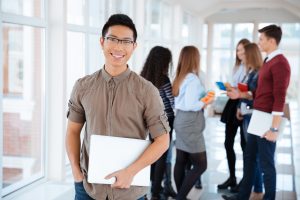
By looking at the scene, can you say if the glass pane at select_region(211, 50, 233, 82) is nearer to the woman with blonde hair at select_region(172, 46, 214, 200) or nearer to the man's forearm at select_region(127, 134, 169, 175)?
the woman with blonde hair at select_region(172, 46, 214, 200)

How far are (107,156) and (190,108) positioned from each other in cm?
207

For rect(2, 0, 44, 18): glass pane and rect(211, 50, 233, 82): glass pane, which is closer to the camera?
rect(2, 0, 44, 18): glass pane

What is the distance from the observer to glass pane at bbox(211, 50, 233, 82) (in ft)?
40.2

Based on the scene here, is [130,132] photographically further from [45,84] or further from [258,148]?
[258,148]

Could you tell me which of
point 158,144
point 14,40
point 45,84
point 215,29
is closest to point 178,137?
point 45,84

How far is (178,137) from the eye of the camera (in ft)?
12.3

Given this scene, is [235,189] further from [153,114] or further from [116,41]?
[116,41]

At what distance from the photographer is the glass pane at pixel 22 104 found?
111 inches

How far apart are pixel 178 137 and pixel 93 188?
2111mm

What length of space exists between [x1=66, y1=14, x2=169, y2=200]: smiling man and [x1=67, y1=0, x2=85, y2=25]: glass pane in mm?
1966

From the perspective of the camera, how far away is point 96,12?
4.13 m

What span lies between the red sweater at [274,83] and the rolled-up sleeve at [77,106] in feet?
6.70

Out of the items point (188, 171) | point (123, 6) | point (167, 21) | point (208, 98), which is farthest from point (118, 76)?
point (167, 21)

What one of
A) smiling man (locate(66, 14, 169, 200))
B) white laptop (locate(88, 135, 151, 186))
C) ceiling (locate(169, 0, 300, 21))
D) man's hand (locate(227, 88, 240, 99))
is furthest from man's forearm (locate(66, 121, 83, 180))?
ceiling (locate(169, 0, 300, 21))
